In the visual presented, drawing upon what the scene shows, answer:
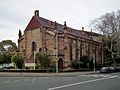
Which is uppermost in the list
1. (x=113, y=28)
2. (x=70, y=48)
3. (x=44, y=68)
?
(x=113, y=28)

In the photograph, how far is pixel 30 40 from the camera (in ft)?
249

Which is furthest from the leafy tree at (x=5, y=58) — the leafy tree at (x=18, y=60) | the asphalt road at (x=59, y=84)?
the asphalt road at (x=59, y=84)

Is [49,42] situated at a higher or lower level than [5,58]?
higher

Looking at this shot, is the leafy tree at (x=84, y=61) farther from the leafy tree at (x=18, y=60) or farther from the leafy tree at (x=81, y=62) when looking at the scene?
the leafy tree at (x=18, y=60)

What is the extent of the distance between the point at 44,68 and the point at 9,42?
187ft

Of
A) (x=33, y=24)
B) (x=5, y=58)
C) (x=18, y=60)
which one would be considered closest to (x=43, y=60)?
(x=18, y=60)

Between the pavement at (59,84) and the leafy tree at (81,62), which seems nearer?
the pavement at (59,84)

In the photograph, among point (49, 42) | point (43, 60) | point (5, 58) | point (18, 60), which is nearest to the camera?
point (43, 60)

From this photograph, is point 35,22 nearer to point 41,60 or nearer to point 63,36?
point 63,36

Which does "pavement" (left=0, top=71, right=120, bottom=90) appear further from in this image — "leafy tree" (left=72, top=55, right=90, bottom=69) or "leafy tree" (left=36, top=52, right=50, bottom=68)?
"leafy tree" (left=72, top=55, right=90, bottom=69)

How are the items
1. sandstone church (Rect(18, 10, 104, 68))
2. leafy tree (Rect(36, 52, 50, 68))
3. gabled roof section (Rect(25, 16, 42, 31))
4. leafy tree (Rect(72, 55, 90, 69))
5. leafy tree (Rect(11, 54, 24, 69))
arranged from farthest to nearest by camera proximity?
1. gabled roof section (Rect(25, 16, 42, 31))
2. sandstone church (Rect(18, 10, 104, 68))
3. leafy tree (Rect(72, 55, 90, 69))
4. leafy tree (Rect(11, 54, 24, 69))
5. leafy tree (Rect(36, 52, 50, 68))

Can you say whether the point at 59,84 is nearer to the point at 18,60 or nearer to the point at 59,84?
the point at 59,84

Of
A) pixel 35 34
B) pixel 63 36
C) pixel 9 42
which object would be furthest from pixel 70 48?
pixel 9 42

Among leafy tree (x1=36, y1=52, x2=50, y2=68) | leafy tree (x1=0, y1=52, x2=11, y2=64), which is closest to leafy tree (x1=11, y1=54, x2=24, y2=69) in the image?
leafy tree (x1=36, y1=52, x2=50, y2=68)
